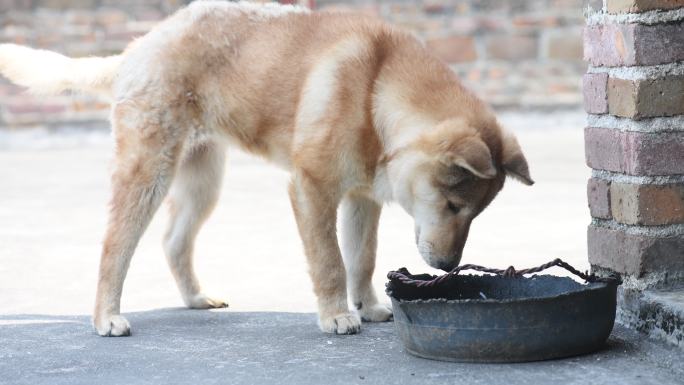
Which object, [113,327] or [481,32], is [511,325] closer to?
[113,327]

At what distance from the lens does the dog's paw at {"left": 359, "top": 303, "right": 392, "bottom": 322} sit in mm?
4043

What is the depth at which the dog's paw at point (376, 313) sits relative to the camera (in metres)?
4.04

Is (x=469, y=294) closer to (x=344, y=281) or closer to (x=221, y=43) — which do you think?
(x=344, y=281)

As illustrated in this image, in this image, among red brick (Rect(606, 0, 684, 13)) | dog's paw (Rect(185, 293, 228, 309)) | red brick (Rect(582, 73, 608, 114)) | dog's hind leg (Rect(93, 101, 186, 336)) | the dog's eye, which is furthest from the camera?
dog's paw (Rect(185, 293, 228, 309))

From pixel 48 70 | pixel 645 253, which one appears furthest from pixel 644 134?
pixel 48 70

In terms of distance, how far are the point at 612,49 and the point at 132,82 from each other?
5.52ft

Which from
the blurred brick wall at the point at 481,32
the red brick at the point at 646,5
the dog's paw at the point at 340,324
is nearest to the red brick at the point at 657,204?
the red brick at the point at 646,5

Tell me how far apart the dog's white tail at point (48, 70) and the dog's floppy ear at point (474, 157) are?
153 centimetres

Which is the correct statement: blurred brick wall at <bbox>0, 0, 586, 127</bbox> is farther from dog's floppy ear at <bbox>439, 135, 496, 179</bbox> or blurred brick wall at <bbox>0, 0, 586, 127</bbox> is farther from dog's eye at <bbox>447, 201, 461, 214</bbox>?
dog's floppy ear at <bbox>439, 135, 496, 179</bbox>

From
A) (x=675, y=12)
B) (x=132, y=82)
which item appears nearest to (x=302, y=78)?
(x=132, y=82)

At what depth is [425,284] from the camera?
11.0ft

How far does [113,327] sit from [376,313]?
0.90 metres

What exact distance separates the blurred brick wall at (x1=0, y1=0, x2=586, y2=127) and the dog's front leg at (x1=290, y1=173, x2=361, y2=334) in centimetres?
673

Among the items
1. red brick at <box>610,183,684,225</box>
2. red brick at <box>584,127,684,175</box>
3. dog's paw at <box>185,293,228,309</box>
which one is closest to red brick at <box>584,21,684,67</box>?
red brick at <box>584,127,684,175</box>
